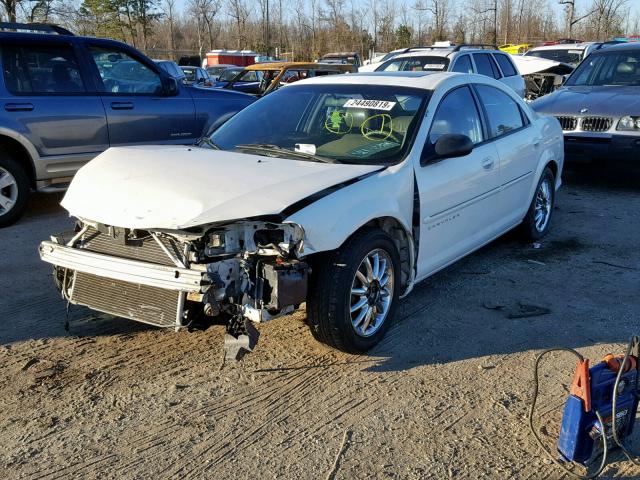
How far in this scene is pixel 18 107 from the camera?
6.71m

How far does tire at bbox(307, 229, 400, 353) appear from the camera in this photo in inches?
142

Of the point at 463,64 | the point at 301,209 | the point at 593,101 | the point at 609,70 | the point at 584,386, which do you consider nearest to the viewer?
the point at 584,386

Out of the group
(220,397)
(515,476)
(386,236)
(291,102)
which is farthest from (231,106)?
(515,476)

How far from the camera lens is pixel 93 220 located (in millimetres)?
3611

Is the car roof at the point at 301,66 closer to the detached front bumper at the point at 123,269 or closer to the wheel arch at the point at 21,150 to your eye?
the wheel arch at the point at 21,150

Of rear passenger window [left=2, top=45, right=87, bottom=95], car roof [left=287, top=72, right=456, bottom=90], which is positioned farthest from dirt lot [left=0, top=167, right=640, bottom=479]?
rear passenger window [left=2, top=45, right=87, bottom=95]

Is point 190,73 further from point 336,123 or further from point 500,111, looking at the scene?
point 336,123

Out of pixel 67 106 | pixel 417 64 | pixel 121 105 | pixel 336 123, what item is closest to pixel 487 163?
pixel 336 123

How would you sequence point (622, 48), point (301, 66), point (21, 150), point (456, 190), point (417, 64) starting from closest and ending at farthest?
point (456, 190) → point (21, 150) → point (622, 48) → point (417, 64) → point (301, 66)

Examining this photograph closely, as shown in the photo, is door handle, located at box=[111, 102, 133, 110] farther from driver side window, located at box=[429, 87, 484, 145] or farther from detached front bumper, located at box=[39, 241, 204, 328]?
driver side window, located at box=[429, 87, 484, 145]

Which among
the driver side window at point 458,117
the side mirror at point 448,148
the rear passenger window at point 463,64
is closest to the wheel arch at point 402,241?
the side mirror at point 448,148

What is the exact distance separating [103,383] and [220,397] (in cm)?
66

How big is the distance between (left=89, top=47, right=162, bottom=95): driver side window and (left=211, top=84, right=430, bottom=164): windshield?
121 inches

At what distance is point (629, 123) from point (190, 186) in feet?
21.9
